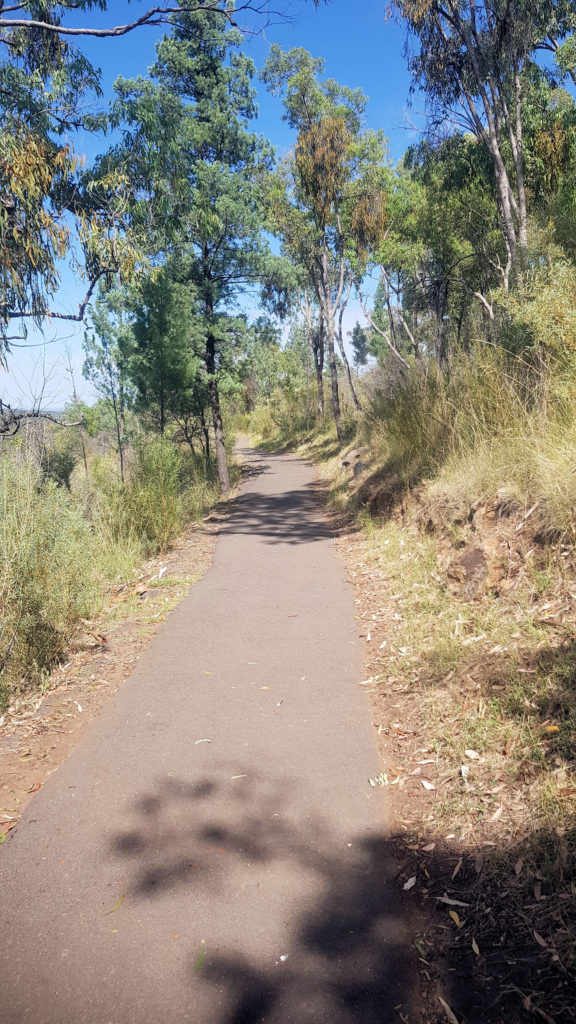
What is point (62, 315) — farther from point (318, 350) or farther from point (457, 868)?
point (318, 350)

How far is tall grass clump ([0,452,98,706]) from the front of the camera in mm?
4539

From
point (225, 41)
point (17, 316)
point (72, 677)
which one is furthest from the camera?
point (225, 41)

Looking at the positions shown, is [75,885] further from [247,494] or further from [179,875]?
[247,494]

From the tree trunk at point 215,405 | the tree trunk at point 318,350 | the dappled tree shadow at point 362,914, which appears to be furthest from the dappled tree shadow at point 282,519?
the tree trunk at point 318,350

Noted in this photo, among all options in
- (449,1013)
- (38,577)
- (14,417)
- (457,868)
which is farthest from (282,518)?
(449,1013)

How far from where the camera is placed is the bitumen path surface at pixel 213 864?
7.08 ft

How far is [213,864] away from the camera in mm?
2742

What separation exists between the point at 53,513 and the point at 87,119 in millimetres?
5473

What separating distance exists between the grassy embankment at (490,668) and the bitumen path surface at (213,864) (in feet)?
0.91

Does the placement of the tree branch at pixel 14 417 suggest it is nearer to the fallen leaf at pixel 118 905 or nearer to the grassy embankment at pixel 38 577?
the grassy embankment at pixel 38 577

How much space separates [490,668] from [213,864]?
6.62ft

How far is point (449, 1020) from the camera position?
2014 mm

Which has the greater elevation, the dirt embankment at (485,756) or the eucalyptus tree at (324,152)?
the eucalyptus tree at (324,152)

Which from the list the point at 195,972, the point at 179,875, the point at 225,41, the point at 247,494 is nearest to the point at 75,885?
the point at 179,875
